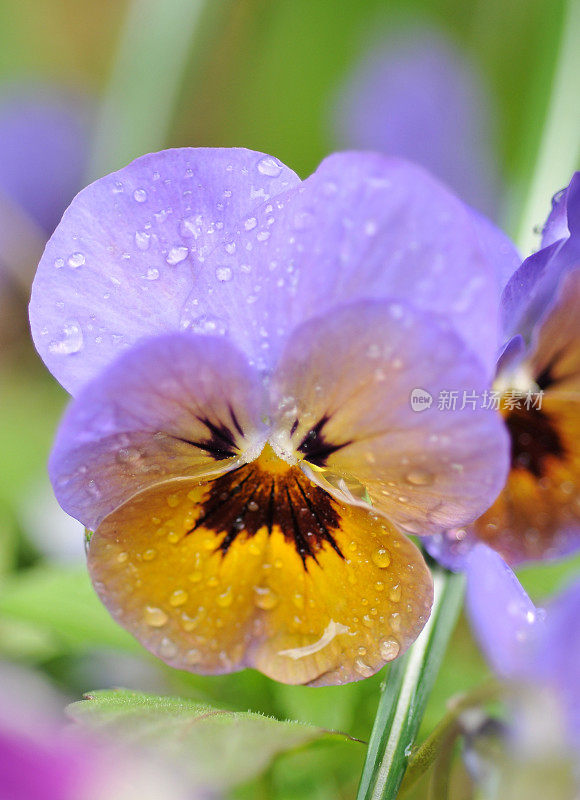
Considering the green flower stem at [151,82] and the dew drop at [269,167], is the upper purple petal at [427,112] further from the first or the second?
the dew drop at [269,167]

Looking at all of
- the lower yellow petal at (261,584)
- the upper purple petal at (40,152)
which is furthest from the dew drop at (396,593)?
the upper purple petal at (40,152)

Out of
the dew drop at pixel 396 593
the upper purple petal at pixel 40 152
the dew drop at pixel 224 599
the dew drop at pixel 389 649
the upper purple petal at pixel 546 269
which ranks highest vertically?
the upper purple petal at pixel 546 269

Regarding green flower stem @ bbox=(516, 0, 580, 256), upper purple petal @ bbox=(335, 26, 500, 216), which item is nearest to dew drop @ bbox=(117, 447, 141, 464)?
green flower stem @ bbox=(516, 0, 580, 256)

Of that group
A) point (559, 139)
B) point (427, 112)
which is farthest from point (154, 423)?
point (427, 112)

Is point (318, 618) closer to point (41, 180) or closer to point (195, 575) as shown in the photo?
point (195, 575)

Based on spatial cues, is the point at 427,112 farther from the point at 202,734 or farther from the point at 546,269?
the point at 202,734

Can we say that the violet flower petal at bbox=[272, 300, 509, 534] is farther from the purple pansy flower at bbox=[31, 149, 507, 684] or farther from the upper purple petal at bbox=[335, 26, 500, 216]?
the upper purple petal at bbox=[335, 26, 500, 216]

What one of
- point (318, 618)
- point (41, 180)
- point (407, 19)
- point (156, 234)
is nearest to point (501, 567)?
point (318, 618)
